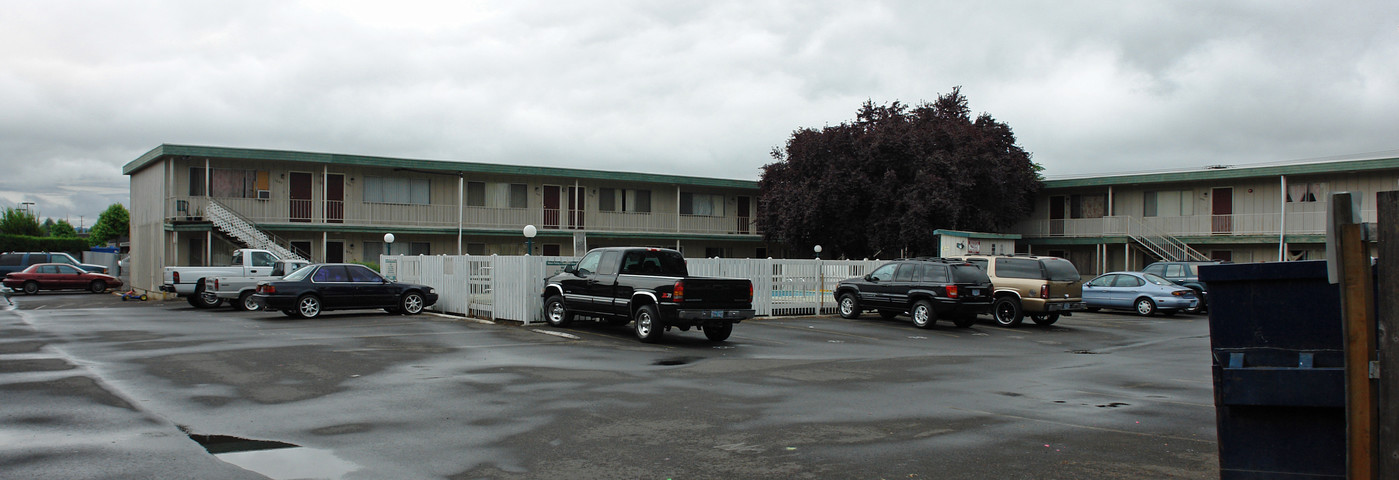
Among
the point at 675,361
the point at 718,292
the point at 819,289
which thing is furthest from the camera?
the point at 819,289

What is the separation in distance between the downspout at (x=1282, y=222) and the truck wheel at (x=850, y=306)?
2178cm

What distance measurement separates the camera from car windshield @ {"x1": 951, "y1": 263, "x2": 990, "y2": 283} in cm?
2028

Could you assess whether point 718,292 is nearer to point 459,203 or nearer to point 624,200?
point 459,203

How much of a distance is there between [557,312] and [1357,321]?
15758 mm

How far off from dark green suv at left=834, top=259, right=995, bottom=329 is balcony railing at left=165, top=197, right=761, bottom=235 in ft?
69.8

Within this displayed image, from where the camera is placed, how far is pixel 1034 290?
21422 millimetres

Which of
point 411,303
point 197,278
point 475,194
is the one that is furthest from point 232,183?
point 411,303

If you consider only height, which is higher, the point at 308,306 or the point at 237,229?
the point at 237,229

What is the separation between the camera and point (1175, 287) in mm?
27000

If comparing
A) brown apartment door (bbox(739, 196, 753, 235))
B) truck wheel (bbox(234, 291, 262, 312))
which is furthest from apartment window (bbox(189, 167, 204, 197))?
brown apartment door (bbox(739, 196, 753, 235))

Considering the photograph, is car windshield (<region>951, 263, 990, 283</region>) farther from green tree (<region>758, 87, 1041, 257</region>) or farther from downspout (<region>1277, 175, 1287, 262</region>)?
downspout (<region>1277, 175, 1287, 262</region>)

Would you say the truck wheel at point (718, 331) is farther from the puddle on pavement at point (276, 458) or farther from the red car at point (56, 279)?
the red car at point (56, 279)

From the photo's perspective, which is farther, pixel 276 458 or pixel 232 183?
pixel 232 183

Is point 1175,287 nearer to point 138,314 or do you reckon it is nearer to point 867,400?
point 867,400
